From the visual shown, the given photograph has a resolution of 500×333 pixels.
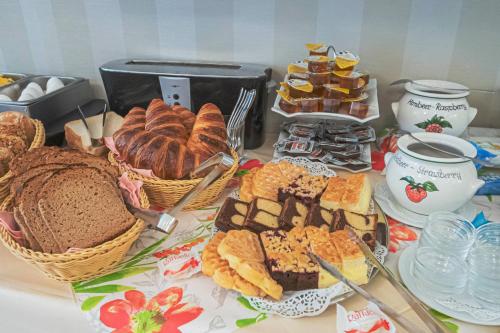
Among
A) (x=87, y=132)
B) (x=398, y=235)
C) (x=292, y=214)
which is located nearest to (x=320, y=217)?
(x=292, y=214)

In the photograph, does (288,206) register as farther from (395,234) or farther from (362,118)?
(362,118)

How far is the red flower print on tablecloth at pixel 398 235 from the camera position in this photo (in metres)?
0.71

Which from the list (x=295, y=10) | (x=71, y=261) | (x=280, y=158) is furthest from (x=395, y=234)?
(x=295, y=10)

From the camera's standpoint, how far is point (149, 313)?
22.6 inches

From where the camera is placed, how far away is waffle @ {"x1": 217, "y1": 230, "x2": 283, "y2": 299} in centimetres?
57

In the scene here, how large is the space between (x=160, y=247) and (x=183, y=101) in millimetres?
471

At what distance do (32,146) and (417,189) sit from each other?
84 centimetres

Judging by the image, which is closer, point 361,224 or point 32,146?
point 361,224

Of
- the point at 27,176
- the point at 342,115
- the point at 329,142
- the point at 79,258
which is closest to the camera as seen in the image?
the point at 79,258

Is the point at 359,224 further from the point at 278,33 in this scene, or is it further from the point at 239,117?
the point at 278,33

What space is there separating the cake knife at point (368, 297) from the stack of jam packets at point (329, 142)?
41 centimetres

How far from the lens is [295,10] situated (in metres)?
1.07

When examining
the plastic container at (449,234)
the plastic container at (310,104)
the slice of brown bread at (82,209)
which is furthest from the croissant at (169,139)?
the plastic container at (449,234)

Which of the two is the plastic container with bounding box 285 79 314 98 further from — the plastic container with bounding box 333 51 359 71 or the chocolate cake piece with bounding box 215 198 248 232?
the chocolate cake piece with bounding box 215 198 248 232
